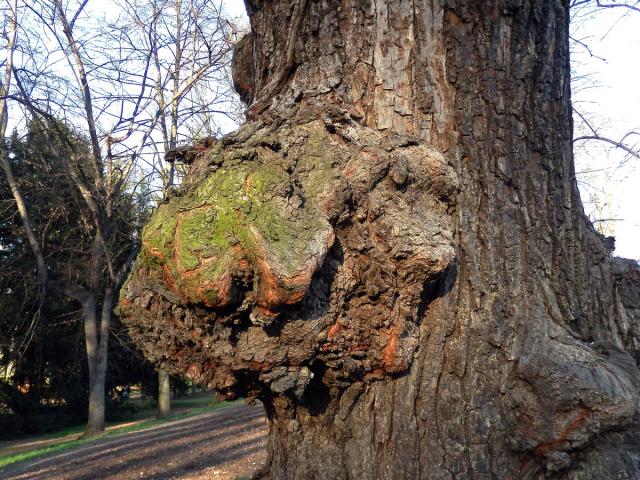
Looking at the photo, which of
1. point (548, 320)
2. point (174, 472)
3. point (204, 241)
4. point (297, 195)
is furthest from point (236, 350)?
point (174, 472)

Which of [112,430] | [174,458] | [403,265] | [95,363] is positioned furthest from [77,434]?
[403,265]

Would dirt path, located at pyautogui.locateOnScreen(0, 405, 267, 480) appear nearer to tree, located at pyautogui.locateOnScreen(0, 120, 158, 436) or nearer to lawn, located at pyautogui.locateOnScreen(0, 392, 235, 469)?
lawn, located at pyautogui.locateOnScreen(0, 392, 235, 469)

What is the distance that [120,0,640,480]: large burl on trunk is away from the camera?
1.90 m

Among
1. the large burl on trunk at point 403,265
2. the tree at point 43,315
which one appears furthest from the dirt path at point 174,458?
the tree at point 43,315

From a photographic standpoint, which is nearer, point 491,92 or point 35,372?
point 491,92

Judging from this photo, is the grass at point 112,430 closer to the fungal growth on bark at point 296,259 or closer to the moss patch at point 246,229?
the fungal growth on bark at point 296,259

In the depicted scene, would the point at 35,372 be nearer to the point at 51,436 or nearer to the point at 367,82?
the point at 51,436

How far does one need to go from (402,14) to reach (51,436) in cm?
2033

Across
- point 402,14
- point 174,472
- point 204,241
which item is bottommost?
point 174,472

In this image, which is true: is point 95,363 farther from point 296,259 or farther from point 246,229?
point 296,259

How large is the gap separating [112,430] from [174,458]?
30.8 ft

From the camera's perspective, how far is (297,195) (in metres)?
1.98

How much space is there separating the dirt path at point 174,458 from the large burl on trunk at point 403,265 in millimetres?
4078

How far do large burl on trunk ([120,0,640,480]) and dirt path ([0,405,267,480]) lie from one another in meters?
4.08
